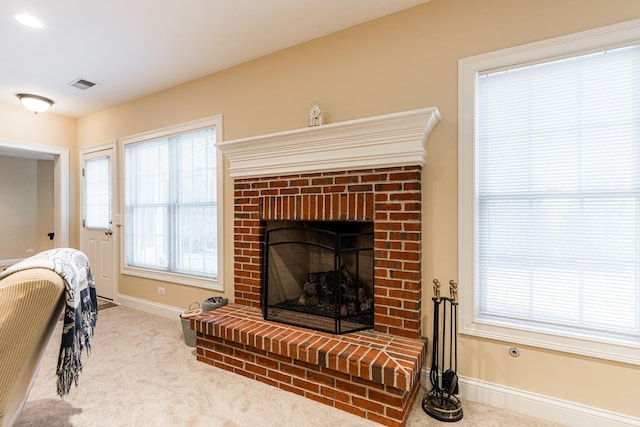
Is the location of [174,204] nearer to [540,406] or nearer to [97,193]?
[97,193]

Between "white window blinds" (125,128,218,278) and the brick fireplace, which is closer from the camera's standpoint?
the brick fireplace

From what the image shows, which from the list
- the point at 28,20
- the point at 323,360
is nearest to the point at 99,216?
the point at 28,20

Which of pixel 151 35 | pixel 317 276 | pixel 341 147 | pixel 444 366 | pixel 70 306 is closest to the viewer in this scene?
pixel 70 306

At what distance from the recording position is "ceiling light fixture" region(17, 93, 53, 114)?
3.70m

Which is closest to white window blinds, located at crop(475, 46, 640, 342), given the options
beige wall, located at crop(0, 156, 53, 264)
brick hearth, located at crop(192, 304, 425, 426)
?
brick hearth, located at crop(192, 304, 425, 426)

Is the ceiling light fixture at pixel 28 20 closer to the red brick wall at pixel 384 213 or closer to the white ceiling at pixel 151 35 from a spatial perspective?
the white ceiling at pixel 151 35

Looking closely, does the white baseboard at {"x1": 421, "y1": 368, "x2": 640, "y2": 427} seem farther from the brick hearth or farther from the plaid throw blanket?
the plaid throw blanket

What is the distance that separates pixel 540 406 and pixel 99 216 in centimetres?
532

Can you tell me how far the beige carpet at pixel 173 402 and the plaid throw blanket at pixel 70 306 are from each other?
21.7 inches

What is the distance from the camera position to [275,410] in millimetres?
1920

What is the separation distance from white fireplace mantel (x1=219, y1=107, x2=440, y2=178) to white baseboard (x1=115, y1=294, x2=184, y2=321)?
6.33 ft

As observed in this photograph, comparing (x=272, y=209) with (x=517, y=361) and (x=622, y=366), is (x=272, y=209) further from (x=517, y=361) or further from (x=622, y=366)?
(x=622, y=366)

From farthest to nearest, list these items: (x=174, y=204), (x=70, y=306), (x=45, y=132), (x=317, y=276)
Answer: (x=45, y=132) → (x=174, y=204) → (x=317, y=276) → (x=70, y=306)

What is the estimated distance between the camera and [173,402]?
1997 millimetres
